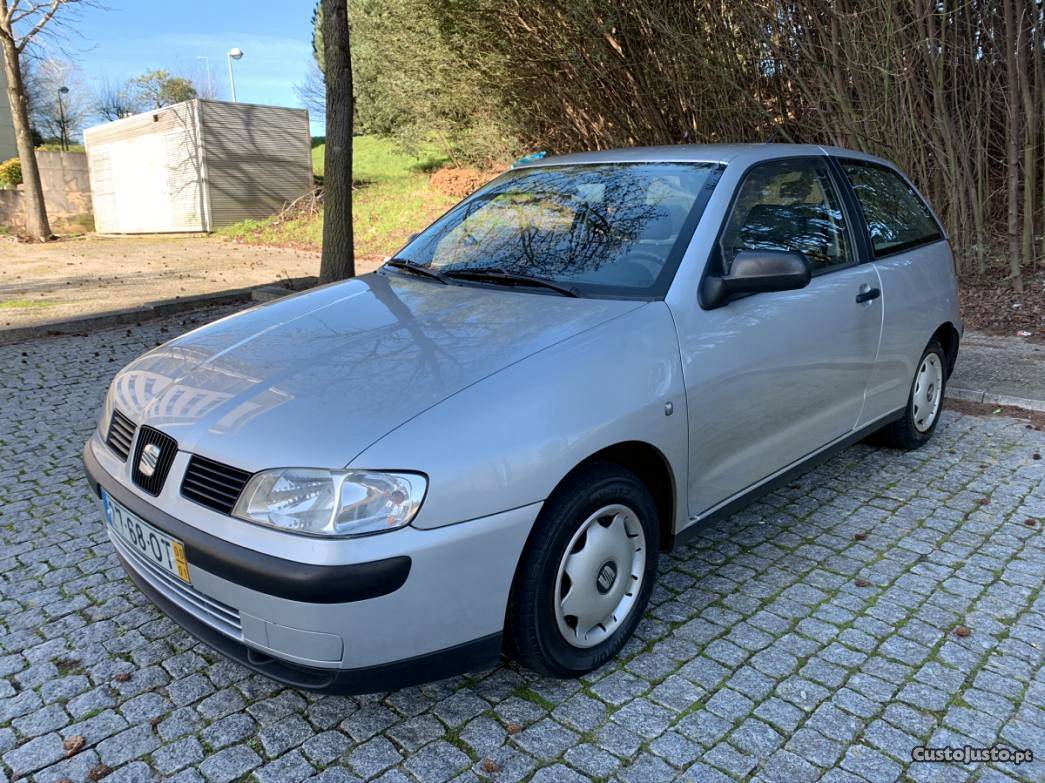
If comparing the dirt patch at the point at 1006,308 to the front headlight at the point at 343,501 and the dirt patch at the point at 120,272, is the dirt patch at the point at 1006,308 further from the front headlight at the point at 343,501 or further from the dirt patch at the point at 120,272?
the dirt patch at the point at 120,272

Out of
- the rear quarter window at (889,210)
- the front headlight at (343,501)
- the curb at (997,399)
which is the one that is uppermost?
the rear quarter window at (889,210)

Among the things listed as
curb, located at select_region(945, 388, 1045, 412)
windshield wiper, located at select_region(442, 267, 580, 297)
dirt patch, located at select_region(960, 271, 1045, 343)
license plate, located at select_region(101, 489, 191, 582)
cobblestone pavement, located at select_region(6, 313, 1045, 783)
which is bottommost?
cobblestone pavement, located at select_region(6, 313, 1045, 783)

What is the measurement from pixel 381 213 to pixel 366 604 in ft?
64.5

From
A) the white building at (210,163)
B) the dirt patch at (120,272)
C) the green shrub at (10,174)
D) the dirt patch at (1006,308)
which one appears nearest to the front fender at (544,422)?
the dirt patch at (1006,308)

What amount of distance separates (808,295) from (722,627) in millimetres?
1464

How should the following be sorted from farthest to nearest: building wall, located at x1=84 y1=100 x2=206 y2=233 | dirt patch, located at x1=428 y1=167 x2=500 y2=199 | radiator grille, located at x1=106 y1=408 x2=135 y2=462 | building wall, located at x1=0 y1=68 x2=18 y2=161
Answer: building wall, located at x1=0 y1=68 x2=18 y2=161 → building wall, located at x1=84 y1=100 x2=206 y2=233 → dirt patch, located at x1=428 y1=167 x2=500 y2=199 → radiator grille, located at x1=106 y1=408 x2=135 y2=462

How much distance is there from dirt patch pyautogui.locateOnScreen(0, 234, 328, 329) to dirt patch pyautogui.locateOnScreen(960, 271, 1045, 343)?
9.57 meters

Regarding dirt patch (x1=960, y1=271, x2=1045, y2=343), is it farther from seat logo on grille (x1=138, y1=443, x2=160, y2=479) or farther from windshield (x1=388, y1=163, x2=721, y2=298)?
seat logo on grille (x1=138, y1=443, x2=160, y2=479)

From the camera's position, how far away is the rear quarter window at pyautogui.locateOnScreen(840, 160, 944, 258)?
13.5 ft

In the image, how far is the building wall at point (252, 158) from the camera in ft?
77.4

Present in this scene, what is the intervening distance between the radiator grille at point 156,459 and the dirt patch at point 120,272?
7414 millimetres

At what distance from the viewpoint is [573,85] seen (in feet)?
40.8

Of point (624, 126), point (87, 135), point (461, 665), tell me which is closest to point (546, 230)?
point (461, 665)

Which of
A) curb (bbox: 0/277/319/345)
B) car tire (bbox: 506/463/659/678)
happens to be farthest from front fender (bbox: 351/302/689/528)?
curb (bbox: 0/277/319/345)
